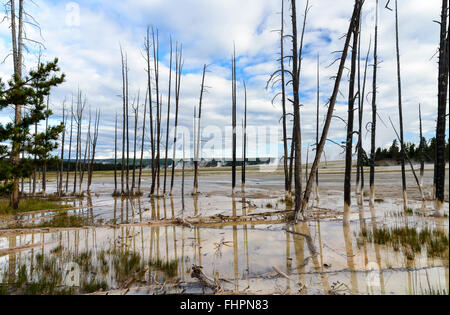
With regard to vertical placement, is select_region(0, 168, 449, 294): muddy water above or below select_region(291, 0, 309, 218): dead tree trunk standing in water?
below

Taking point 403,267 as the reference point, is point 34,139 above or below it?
above

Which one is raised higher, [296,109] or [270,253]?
[296,109]

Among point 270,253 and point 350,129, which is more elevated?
point 350,129

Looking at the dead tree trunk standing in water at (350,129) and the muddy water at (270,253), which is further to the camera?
the dead tree trunk standing in water at (350,129)

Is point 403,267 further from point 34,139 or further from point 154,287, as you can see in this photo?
point 34,139

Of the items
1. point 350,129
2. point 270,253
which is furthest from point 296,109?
point 270,253

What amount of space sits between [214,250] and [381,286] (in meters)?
4.31

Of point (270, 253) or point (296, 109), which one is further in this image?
point (296, 109)

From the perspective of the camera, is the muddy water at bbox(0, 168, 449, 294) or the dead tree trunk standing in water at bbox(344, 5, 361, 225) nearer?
the muddy water at bbox(0, 168, 449, 294)

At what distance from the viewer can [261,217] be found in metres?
11.7

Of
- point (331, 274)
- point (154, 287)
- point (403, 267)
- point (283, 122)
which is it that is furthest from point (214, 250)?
point (283, 122)

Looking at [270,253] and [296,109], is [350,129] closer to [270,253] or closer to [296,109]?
[296,109]

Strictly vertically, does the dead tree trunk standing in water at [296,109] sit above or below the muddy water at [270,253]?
above

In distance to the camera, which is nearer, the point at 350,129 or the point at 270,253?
the point at 270,253
